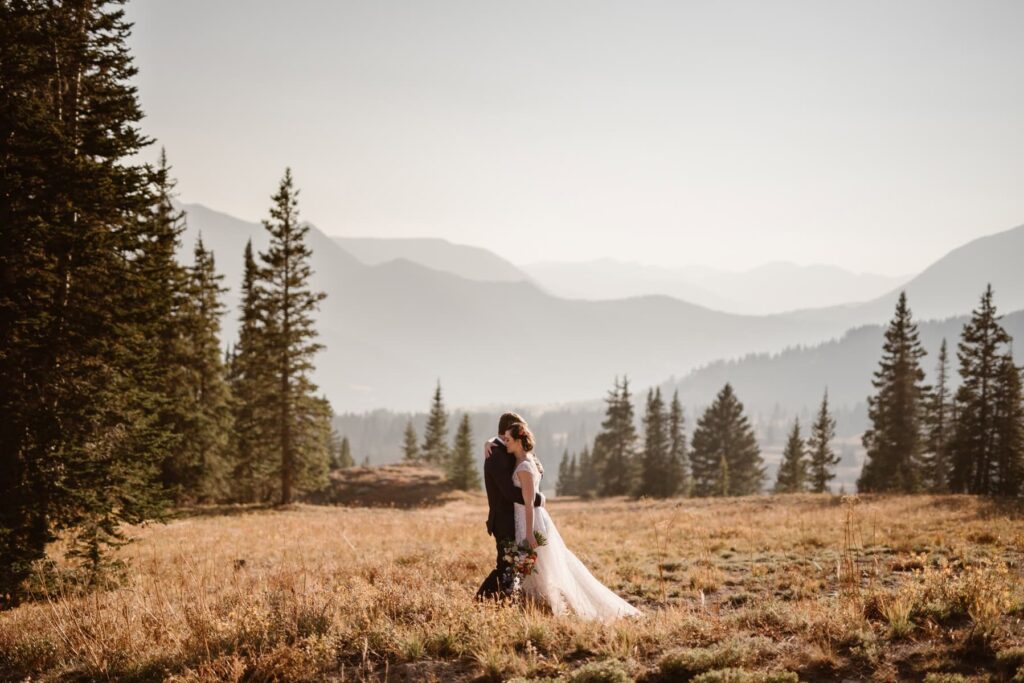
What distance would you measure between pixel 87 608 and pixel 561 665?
630 cm

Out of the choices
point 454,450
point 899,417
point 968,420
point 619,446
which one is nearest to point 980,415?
point 968,420

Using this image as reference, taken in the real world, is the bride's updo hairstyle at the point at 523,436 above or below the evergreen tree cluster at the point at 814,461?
above

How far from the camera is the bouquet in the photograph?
659 cm

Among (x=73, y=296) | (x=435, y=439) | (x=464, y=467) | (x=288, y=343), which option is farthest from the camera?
(x=435, y=439)

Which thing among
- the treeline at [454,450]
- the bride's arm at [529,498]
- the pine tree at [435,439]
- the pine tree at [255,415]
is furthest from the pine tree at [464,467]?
the bride's arm at [529,498]

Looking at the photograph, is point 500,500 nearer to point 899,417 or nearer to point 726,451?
point 899,417

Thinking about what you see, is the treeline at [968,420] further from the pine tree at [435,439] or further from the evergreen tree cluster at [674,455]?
the pine tree at [435,439]

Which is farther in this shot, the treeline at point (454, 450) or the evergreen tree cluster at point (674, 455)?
the treeline at point (454, 450)

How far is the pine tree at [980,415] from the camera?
1404 inches

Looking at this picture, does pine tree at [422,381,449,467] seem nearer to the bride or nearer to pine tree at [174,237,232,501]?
pine tree at [174,237,232,501]

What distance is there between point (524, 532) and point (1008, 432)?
44.3 m

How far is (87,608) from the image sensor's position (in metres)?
6.60

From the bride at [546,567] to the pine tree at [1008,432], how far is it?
41882 mm

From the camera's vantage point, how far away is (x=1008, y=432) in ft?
114
